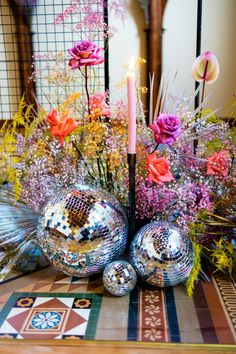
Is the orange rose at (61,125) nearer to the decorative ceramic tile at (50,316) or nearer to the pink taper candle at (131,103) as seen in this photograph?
the pink taper candle at (131,103)

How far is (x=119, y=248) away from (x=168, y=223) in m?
0.09

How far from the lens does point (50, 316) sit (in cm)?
53

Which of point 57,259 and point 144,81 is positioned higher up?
point 144,81

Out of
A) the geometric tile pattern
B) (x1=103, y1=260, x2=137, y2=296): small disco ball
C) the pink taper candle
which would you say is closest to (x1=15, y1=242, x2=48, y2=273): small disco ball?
the geometric tile pattern

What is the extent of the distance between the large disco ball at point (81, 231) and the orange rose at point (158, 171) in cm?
9

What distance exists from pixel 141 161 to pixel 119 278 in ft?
0.70

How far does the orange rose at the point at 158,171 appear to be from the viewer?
0.59 m

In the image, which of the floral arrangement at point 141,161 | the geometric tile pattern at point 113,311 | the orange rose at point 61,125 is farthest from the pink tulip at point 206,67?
the geometric tile pattern at point 113,311

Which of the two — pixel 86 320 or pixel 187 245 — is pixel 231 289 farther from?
pixel 86 320

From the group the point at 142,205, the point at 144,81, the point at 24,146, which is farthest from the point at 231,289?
the point at 144,81

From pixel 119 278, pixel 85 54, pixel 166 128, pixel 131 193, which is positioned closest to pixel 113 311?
pixel 119 278

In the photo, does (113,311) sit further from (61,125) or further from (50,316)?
(61,125)

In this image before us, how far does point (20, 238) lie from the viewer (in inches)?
27.3

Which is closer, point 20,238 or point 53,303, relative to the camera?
point 53,303
